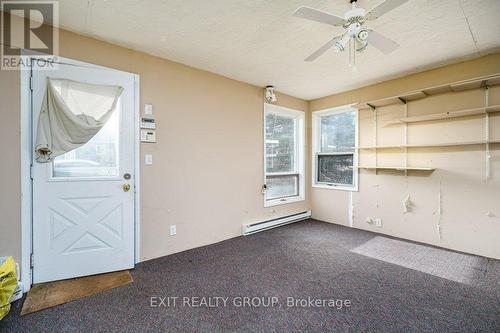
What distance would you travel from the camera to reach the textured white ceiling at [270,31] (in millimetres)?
1957

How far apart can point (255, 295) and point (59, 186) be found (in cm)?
220

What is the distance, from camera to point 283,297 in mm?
2059

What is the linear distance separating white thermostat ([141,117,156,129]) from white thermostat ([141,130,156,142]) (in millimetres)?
60

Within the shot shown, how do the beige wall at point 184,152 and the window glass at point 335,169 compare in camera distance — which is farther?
the window glass at point 335,169

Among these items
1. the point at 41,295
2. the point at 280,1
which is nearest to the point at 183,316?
the point at 41,295

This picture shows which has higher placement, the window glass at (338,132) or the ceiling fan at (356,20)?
the ceiling fan at (356,20)

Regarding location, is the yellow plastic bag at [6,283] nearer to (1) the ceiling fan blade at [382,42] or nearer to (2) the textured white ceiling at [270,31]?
(2) the textured white ceiling at [270,31]

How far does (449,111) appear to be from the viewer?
309 cm

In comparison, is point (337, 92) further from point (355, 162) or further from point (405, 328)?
point (405, 328)

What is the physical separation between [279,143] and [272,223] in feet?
5.04

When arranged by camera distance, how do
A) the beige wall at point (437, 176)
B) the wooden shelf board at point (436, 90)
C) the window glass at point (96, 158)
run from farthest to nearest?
the beige wall at point (437, 176) → the wooden shelf board at point (436, 90) → the window glass at point (96, 158)

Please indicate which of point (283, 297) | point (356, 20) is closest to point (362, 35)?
point (356, 20)

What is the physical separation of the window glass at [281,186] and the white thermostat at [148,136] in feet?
7.09

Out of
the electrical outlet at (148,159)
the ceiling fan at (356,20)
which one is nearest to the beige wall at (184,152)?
the electrical outlet at (148,159)
